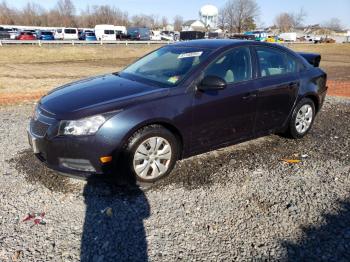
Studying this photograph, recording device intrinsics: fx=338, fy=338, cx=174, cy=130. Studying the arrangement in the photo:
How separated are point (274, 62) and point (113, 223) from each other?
3.41m

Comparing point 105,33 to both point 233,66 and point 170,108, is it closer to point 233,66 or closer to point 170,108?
point 233,66

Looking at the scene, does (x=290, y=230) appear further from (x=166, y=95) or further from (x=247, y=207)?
(x=166, y=95)

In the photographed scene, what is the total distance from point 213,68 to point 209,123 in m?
0.72

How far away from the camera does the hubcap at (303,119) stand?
5.59 meters

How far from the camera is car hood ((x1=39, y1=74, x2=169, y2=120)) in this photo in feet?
12.0

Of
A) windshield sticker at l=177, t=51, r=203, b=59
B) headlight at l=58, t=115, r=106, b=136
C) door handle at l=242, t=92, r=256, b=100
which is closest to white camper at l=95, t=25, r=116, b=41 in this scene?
windshield sticker at l=177, t=51, r=203, b=59

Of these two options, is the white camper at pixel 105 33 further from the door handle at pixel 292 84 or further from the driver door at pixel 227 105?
the driver door at pixel 227 105

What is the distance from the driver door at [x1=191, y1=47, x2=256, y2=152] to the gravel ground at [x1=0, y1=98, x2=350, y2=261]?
0.42 m

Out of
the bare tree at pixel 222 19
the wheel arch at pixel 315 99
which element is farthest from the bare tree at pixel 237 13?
the wheel arch at pixel 315 99

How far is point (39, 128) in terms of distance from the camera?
152 inches

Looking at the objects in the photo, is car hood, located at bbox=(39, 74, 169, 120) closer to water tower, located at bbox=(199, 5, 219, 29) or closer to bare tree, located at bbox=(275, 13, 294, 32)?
water tower, located at bbox=(199, 5, 219, 29)

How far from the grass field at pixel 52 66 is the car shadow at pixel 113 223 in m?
6.29

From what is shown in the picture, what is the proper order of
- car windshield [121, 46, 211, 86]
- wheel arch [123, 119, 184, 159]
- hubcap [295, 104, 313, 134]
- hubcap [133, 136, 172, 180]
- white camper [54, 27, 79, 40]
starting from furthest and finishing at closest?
1. white camper [54, 27, 79, 40]
2. hubcap [295, 104, 313, 134]
3. car windshield [121, 46, 211, 86]
4. hubcap [133, 136, 172, 180]
5. wheel arch [123, 119, 184, 159]

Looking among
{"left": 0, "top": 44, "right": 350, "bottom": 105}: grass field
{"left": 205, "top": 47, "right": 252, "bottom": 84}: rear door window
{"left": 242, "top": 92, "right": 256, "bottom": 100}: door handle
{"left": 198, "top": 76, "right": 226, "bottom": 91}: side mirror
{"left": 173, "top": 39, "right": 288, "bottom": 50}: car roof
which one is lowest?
{"left": 0, "top": 44, "right": 350, "bottom": 105}: grass field
